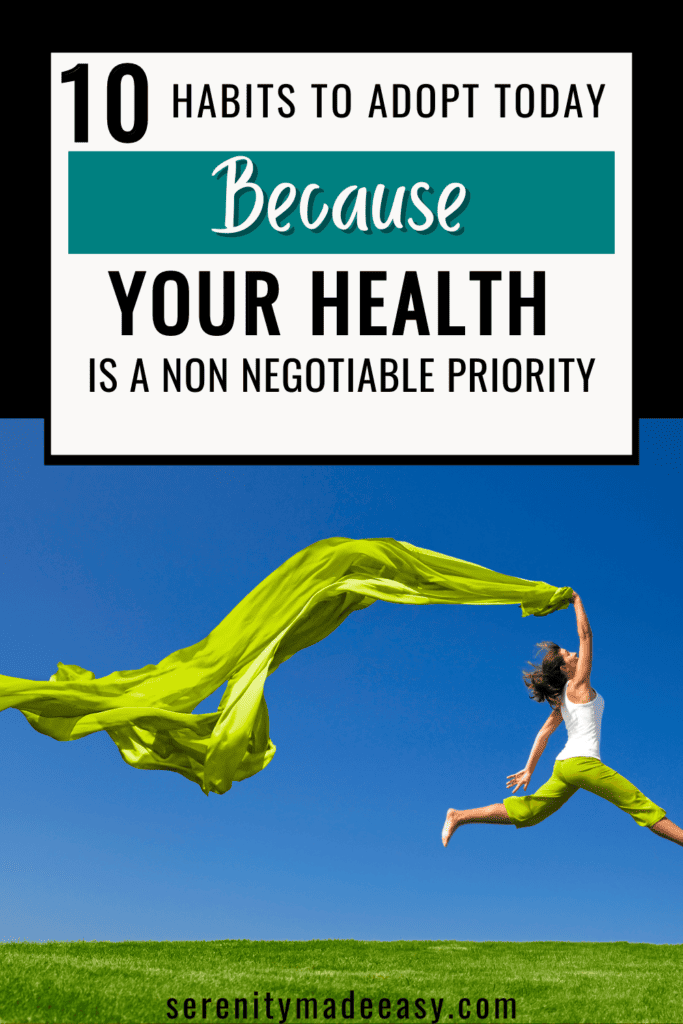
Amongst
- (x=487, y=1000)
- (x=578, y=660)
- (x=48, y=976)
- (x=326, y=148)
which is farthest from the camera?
(x=48, y=976)

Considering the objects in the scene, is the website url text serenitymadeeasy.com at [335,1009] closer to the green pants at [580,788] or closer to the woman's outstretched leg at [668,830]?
the green pants at [580,788]

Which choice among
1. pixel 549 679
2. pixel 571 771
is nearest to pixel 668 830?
pixel 571 771

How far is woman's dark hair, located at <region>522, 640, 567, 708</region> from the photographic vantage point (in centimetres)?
720

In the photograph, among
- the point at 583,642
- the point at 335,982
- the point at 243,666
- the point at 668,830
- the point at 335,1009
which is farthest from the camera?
the point at 335,982

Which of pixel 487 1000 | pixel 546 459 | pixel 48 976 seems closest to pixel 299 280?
pixel 546 459

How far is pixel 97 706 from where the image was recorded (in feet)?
23.5

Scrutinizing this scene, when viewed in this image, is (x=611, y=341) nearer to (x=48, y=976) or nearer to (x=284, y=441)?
(x=284, y=441)

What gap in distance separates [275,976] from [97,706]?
4.92m

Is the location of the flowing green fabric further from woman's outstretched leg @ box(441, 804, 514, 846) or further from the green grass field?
the green grass field

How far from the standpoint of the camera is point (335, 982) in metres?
9.94

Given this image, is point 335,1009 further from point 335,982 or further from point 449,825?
point 449,825

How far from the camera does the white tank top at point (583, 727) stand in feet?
23.5

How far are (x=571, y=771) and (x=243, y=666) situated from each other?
2.67 m

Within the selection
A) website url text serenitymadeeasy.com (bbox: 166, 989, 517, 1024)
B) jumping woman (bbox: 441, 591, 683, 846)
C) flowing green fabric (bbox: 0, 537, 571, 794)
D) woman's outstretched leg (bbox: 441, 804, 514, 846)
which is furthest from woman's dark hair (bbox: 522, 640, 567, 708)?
website url text serenitymadeeasy.com (bbox: 166, 989, 517, 1024)
